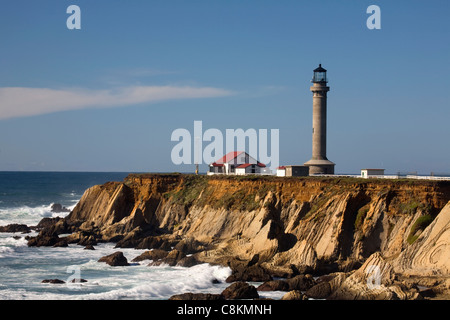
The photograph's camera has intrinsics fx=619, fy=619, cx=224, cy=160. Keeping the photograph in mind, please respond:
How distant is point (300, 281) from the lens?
37.2 m

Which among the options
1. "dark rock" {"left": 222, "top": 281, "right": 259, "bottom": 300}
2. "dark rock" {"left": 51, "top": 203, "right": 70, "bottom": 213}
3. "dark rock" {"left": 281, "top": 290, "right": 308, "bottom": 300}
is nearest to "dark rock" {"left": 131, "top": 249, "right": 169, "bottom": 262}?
"dark rock" {"left": 222, "top": 281, "right": 259, "bottom": 300}

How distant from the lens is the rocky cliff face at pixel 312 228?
1538 inches

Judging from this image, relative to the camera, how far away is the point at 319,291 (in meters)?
35.0

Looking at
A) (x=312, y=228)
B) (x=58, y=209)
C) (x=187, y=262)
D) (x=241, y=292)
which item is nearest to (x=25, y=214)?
(x=58, y=209)

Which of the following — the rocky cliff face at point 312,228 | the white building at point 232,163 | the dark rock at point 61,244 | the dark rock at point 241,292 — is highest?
the white building at point 232,163

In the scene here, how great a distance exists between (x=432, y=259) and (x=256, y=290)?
11.8 meters

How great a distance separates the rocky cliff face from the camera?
39062 millimetres

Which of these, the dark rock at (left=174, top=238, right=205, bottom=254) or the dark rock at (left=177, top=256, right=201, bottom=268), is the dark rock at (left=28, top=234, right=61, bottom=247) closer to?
the dark rock at (left=174, top=238, right=205, bottom=254)

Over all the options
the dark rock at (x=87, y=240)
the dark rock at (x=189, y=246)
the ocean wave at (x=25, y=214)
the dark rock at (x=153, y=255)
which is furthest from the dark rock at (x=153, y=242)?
the ocean wave at (x=25, y=214)

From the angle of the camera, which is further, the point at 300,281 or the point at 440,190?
the point at 440,190

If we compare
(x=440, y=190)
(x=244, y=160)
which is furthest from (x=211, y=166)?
(x=440, y=190)

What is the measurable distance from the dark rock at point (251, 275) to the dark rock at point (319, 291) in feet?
15.5

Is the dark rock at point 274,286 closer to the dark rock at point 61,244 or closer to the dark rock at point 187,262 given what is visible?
the dark rock at point 187,262
